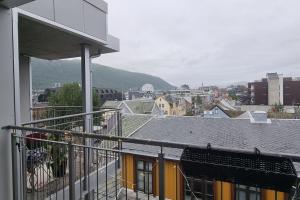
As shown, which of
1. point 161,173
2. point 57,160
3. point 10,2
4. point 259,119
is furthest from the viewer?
point 259,119

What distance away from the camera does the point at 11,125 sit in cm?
275

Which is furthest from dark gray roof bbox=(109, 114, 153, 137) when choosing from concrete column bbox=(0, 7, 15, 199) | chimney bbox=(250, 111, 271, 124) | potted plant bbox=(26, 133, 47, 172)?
concrete column bbox=(0, 7, 15, 199)

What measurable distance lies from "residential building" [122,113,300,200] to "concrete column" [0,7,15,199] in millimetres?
1224

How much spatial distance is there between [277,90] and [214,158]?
61.2 m

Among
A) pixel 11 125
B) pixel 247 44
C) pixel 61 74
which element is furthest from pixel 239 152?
pixel 247 44

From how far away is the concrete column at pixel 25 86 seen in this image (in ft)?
23.0

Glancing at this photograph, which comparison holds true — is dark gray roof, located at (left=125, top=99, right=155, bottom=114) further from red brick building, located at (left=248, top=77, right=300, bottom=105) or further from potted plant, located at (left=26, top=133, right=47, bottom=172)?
red brick building, located at (left=248, top=77, right=300, bottom=105)

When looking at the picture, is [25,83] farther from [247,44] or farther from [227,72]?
[227,72]

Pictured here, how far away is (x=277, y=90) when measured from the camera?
56656 millimetres

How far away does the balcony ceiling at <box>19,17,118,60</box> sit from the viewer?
4230 mm

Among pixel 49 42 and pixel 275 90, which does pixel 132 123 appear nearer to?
pixel 49 42

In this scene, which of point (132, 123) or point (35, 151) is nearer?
point (35, 151)

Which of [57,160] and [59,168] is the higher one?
[57,160]

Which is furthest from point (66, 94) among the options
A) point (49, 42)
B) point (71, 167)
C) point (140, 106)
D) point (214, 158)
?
point (214, 158)
